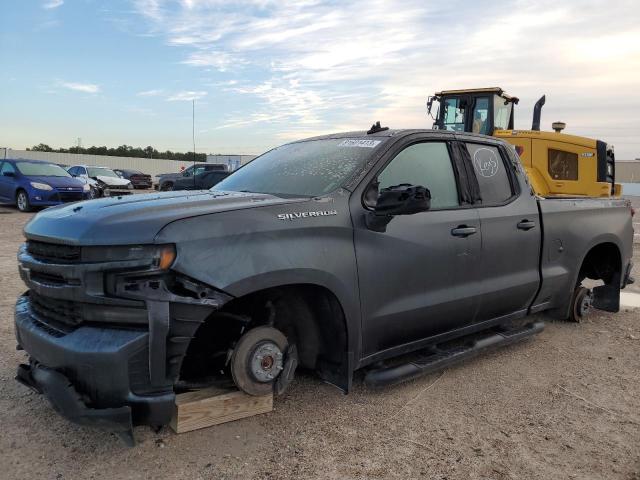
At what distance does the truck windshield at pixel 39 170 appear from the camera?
1669cm

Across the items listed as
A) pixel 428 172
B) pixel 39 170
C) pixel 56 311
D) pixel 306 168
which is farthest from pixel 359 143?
pixel 39 170

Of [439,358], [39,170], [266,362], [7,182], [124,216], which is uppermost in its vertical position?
[39,170]

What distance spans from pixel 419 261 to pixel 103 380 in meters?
2.05

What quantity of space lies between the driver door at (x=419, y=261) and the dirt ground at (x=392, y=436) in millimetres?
461

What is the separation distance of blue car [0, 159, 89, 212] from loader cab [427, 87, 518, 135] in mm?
10832

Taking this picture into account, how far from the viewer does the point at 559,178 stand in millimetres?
10523

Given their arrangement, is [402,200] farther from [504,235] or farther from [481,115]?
[481,115]

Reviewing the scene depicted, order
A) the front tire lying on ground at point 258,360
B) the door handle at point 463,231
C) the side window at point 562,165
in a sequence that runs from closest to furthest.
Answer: the front tire lying on ground at point 258,360 < the door handle at point 463,231 < the side window at point 562,165

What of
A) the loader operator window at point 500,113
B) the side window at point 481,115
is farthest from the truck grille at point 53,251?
the loader operator window at point 500,113

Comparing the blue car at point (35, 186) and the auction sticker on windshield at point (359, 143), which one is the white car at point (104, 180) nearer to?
the blue car at point (35, 186)

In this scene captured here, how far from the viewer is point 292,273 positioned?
2.97m

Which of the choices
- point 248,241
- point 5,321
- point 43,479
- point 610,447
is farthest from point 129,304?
point 5,321

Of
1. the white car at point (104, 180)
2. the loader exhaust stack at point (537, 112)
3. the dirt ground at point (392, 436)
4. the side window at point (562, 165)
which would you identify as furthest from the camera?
the white car at point (104, 180)

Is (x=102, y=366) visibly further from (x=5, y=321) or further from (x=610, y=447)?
(x=5, y=321)
